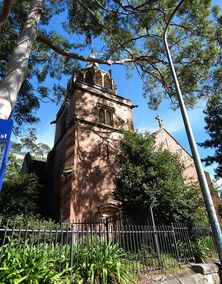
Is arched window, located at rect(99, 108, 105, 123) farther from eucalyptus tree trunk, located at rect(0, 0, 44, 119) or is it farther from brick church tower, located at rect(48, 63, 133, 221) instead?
eucalyptus tree trunk, located at rect(0, 0, 44, 119)

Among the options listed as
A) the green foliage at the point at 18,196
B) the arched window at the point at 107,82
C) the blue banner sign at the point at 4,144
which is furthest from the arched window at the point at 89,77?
the blue banner sign at the point at 4,144

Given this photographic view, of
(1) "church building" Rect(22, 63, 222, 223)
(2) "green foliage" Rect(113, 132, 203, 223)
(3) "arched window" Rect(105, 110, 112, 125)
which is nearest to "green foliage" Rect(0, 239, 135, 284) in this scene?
(2) "green foliage" Rect(113, 132, 203, 223)

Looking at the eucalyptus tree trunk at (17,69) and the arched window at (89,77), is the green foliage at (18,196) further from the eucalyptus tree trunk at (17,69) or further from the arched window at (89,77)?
the arched window at (89,77)

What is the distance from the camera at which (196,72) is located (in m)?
15.4

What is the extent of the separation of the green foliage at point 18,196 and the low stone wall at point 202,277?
29.2 feet

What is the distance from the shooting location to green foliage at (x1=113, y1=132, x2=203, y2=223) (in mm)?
11602

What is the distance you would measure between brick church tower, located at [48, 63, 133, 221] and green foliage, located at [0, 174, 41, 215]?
6.60 ft

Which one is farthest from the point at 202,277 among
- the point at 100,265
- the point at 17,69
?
the point at 17,69

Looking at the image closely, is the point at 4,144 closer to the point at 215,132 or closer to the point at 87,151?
the point at 87,151

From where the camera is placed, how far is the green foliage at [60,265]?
4.68 meters

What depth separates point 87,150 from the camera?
16.6 meters

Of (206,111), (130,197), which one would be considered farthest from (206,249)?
(206,111)

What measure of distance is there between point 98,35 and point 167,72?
241 inches

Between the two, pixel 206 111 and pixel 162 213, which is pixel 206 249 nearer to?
pixel 162 213
